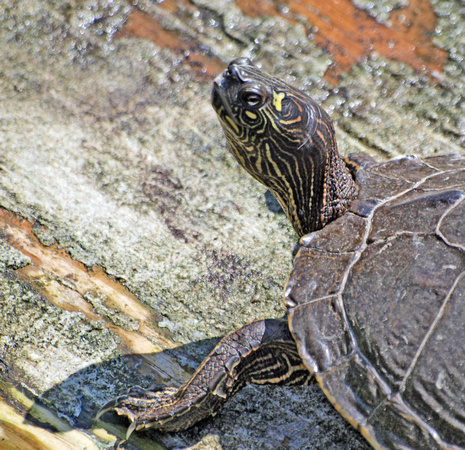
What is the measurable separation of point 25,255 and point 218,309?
4.42 ft

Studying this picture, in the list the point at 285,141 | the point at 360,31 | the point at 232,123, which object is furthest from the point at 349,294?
the point at 360,31

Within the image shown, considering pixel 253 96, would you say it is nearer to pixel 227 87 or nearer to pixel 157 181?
pixel 227 87

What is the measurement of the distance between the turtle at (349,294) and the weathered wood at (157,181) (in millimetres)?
305

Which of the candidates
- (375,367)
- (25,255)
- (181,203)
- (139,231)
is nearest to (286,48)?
(181,203)

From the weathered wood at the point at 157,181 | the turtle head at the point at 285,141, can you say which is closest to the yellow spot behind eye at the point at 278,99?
the turtle head at the point at 285,141

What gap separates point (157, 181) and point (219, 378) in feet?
5.90

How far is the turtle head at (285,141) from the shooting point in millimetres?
2527

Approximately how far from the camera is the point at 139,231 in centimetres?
346

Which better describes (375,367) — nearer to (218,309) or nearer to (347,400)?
(347,400)

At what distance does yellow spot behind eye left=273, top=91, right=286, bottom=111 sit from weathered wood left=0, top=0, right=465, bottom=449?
1178mm

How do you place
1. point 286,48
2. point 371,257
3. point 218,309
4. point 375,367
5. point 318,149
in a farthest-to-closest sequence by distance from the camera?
point 286,48
point 218,309
point 318,149
point 371,257
point 375,367

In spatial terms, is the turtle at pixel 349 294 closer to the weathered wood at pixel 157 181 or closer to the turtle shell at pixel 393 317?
the turtle shell at pixel 393 317

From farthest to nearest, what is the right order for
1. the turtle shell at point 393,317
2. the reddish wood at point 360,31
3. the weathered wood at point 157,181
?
1. the reddish wood at point 360,31
2. the weathered wood at point 157,181
3. the turtle shell at point 393,317

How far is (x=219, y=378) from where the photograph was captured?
8.07 ft
